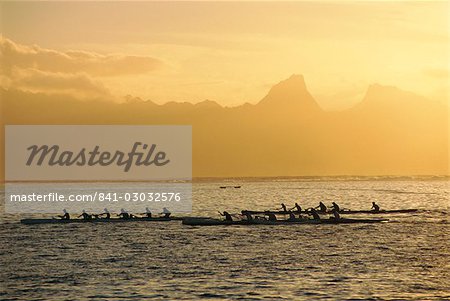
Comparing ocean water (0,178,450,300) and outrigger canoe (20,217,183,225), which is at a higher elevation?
outrigger canoe (20,217,183,225)

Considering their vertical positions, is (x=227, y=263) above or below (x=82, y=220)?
below

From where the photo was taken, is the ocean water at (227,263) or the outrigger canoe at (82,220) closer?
the ocean water at (227,263)

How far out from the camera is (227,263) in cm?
5053

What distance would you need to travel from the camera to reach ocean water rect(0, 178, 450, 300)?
40438mm

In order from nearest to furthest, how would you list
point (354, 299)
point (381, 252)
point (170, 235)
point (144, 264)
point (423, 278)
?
1. point (354, 299)
2. point (423, 278)
3. point (144, 264)
4. point (381, 252)
5. point (170, 235)

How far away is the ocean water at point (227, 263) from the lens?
40.4 meters

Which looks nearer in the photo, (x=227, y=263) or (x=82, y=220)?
(x=227, y=263)

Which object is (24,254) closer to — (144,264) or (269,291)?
(144,264)

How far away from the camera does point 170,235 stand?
2731 inches

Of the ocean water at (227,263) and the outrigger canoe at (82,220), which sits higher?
the outrigger canoe at (82,220)

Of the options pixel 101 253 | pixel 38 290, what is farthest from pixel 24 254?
pixel 38 290

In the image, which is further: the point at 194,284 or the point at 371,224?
the point at 371,224

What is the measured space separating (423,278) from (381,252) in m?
11.5

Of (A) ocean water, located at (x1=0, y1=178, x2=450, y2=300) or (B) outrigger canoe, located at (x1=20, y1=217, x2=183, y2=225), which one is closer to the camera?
(A) ocean water, located at (x1=0, y1=178, x2=450, y2=300)
